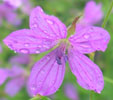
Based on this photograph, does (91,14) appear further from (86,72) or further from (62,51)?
(86,72)

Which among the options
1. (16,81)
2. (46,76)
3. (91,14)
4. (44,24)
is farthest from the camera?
(16,81)

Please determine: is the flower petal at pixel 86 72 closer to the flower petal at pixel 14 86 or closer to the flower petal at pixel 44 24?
the flower petal at pixel 44 24

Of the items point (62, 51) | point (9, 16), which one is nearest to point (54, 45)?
point (62, 51)

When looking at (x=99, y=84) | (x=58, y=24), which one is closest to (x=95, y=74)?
(x=99, y=84)

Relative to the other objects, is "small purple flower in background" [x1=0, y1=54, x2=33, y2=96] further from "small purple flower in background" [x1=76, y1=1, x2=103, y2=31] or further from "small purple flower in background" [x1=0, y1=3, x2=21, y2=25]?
"small purple flower in background" [x1=76, y1=1, x2=103, y2=31]

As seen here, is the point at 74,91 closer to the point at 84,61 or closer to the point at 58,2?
the point at 58,2

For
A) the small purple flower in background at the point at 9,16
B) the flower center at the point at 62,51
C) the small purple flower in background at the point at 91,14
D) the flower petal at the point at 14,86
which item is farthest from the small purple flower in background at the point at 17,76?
the flower center at the point at 62,51
